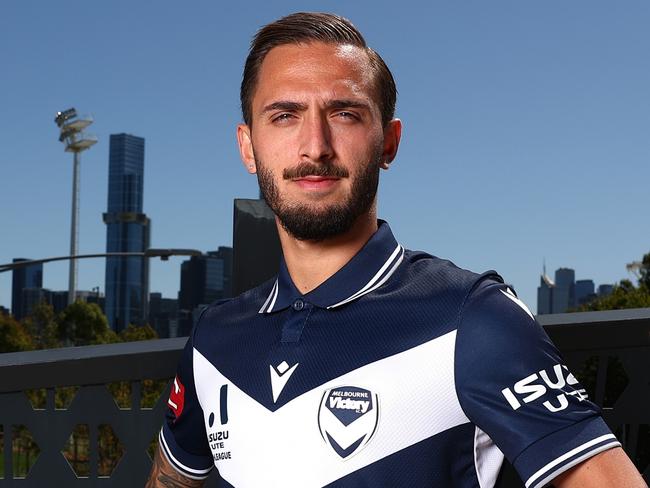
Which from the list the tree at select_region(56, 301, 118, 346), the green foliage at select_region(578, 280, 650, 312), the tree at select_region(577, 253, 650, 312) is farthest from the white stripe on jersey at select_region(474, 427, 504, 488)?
the tree at select_region(56, 301, 118, 346)

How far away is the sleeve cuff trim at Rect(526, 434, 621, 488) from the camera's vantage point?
6.79ft

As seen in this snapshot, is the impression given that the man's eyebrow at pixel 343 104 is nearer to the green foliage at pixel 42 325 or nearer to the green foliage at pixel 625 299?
the green foliage at pixel 625 299

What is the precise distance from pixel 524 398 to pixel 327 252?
784 mm

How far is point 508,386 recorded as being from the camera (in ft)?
6.97

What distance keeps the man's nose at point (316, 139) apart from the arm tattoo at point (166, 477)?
3.83 ft

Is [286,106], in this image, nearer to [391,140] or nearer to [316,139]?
[316,139]

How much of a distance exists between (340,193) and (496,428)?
30.8 inches

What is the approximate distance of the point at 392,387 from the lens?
7.57 ft

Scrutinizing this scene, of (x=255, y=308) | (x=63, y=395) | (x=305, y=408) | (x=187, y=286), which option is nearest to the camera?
(x=305, y=408)

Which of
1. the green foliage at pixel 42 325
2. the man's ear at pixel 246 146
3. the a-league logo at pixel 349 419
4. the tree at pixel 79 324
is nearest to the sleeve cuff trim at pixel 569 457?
the a-league logo at pixel 349 419

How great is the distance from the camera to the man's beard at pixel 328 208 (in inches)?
100

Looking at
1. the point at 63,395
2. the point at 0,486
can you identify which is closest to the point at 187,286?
the point at 63,395

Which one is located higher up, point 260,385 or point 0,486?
point 260,385

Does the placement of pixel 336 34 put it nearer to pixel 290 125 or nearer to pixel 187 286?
pixel 290 125
